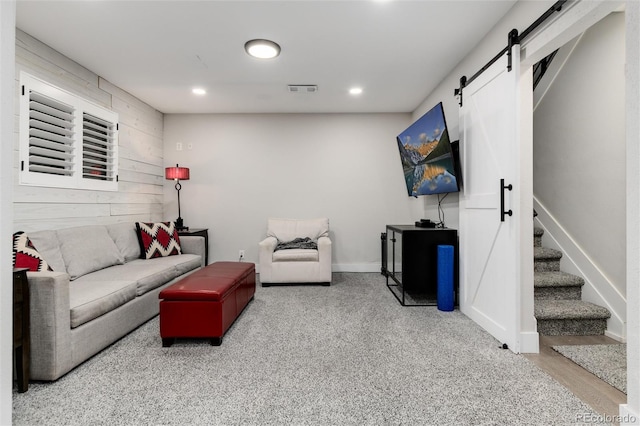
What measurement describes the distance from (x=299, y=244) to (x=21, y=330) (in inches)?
114

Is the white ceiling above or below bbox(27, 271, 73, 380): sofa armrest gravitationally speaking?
above

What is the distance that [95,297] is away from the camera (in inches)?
82.0

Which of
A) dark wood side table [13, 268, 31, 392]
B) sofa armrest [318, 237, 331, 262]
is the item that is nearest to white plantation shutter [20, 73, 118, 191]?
dark wood side table [13, 268, 31, 392]

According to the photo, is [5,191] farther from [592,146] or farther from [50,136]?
[592,146]

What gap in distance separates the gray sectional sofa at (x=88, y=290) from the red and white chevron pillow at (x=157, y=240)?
10 centimetres

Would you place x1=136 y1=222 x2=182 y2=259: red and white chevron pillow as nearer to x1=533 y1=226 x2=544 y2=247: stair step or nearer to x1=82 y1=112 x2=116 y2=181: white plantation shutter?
x1=82 y1=112 x2=116 y2=181: white plantation shutter

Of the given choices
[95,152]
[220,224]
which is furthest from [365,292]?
[95,152]

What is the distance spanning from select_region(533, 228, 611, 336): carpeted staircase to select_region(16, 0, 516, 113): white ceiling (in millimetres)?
2217

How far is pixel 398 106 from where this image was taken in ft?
14.6

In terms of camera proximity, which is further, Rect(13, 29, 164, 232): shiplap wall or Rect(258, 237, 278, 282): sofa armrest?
Rect(258, 237, 278, 282): sofa armrest

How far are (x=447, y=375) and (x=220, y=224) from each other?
3886 millimetres

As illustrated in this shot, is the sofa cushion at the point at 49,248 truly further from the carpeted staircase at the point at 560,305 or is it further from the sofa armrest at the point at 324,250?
the carpeted staircase at the point at 560,305

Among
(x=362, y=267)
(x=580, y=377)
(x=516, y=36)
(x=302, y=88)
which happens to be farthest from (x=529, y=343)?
(x=302, y=88)

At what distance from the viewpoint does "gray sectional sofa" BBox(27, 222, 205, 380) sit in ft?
5.74
